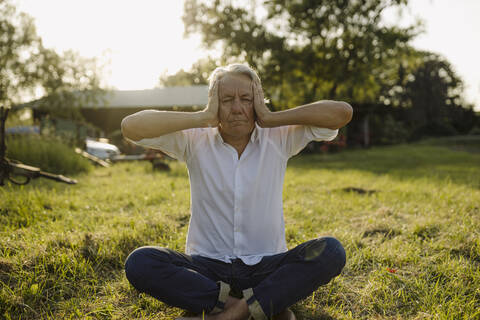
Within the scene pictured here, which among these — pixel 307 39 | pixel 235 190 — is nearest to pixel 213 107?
pixel 235 190

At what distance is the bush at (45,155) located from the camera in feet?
26.4

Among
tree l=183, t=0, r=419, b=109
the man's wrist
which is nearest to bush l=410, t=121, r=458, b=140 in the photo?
tree l=183, t=0, r=419, b=109

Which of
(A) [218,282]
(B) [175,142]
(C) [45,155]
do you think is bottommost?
(C) [45,155]

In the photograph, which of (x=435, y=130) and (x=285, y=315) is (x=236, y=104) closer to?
(x=285, y=315)

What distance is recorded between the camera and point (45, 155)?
828cm

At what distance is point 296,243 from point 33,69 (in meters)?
19.5

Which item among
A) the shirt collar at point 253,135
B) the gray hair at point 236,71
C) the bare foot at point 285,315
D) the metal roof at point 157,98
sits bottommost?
the bare foot at point 285,315

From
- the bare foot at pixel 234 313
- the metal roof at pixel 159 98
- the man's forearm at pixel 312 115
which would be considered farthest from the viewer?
the metal roof at pixel 159 98

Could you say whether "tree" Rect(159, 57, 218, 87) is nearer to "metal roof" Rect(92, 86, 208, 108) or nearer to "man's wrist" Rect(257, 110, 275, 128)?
"metal roof" Rect(92, 86, 208, 108)

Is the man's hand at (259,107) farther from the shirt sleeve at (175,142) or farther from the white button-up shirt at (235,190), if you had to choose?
the shirt sleeve at (175,142)

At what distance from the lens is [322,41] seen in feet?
50.6

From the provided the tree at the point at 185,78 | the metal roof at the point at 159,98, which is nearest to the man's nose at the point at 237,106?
the tree at the point at 185,78

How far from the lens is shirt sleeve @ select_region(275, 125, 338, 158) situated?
7.57ft

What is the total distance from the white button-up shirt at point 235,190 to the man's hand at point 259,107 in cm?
12
